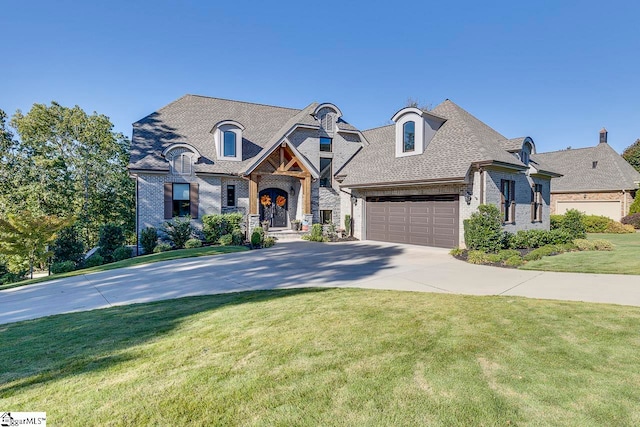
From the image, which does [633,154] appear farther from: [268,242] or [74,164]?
[74,164]

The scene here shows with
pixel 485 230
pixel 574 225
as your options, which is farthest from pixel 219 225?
pixel 574 225

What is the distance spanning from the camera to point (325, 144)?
20.2 metres

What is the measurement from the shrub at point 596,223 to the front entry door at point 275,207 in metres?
20.3

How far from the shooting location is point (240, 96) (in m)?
24.6

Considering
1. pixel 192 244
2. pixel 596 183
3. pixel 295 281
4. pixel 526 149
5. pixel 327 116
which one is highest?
pixel 327 116

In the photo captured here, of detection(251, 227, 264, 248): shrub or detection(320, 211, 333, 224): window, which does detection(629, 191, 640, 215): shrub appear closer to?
detection(320, 211, 333, 224): window

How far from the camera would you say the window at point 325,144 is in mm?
20078

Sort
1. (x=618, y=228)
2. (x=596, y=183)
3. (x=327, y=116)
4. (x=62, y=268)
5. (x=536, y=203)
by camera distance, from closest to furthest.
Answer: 1. (x=62, y=268)
2. (x=536, y=203)
3. (x=327, y=116)
4. (x=618, y=228)
5. (x=596, y=183)

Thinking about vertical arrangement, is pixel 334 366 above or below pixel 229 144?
below

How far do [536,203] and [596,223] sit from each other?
948 cm

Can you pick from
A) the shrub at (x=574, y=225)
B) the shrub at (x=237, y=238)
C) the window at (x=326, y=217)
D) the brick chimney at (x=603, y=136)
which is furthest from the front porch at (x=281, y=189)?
the brick chimney at (x=603, y=136)

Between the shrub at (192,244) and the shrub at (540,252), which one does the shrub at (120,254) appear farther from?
the shrub at (540,252)

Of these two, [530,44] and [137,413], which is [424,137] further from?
[137,413]

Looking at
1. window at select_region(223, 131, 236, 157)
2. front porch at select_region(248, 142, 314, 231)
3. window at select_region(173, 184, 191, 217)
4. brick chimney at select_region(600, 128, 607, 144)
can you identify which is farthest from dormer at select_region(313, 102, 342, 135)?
brick chimney at select_region(600, 128, 607, 144)
